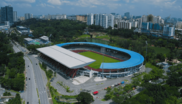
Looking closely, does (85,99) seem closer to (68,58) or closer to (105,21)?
(68,58)

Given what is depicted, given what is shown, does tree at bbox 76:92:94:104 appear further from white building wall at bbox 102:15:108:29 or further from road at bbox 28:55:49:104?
white building wall at bbox 102:15:108:29

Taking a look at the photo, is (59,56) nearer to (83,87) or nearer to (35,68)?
(35,68)

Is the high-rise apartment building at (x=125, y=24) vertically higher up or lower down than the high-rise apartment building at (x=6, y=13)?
lower down

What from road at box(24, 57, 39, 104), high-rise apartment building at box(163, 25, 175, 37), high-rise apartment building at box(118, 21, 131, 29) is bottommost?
road at box(24, 57, 39, 104)

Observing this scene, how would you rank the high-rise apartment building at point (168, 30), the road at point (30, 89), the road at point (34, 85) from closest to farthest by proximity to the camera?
the road at point (30, 89) → the road at point (34, 85) → the high-rise apartment building at point (168, 30)

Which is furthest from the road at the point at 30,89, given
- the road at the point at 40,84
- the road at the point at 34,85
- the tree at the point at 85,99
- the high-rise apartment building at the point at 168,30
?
the high-rise apartment building at the point at 168,30

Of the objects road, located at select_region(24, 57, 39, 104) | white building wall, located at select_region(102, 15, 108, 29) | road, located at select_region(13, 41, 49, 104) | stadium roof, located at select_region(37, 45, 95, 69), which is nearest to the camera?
road, located at select_region(24, 57, 39, 104)

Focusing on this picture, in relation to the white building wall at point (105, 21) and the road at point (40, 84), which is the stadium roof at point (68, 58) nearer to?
the road at point (40, 84)

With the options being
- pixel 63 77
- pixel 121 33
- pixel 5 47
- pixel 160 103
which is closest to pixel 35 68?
pixel 63 77

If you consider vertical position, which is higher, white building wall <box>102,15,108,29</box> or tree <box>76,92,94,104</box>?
white building wall <box>102,15,108,29</box>

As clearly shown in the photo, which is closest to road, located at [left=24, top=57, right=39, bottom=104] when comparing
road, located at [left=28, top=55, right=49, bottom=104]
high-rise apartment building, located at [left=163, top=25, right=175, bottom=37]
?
road, located at [left=28, top=55, right=49, bottom=104]

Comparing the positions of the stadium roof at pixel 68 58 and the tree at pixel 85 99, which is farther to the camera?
the stadium roof at pixel 68 58

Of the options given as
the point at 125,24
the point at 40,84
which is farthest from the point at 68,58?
the point at 125,24
